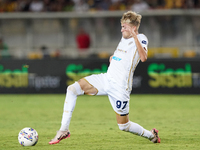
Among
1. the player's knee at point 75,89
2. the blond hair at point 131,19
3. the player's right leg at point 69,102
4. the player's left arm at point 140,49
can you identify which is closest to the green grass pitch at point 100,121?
the player's right leg at point 69,102

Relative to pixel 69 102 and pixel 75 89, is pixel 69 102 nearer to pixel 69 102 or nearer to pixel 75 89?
pixel 69 102

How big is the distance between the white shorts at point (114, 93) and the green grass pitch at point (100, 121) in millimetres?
594

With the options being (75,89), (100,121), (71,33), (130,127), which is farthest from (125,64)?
(71,33)

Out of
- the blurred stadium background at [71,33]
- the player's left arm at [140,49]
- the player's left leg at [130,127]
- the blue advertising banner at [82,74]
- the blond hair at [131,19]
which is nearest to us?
the player's left arm at [140,49]

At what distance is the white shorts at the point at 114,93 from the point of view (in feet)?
20.6

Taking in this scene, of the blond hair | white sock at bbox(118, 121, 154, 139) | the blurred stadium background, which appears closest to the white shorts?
white sock at bbox(118, 121, 154, 139)

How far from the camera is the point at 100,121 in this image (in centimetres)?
955

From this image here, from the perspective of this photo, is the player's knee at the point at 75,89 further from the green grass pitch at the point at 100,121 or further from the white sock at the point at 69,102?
the green grass pitch at the point at 100,121

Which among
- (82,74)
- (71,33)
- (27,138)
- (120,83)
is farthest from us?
(71,33)

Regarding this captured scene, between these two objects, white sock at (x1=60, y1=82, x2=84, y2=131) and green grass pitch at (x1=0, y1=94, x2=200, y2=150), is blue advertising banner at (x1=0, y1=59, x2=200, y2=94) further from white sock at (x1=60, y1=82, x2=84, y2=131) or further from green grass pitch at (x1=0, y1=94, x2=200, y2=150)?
white sock at (x1=60, y1=82, x2=84, y2=131)

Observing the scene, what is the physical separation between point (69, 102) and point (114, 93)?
0.68 metres

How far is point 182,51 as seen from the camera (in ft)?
57.3

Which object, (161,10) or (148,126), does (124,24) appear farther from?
(161,10)

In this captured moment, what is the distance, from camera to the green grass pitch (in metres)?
6.68
